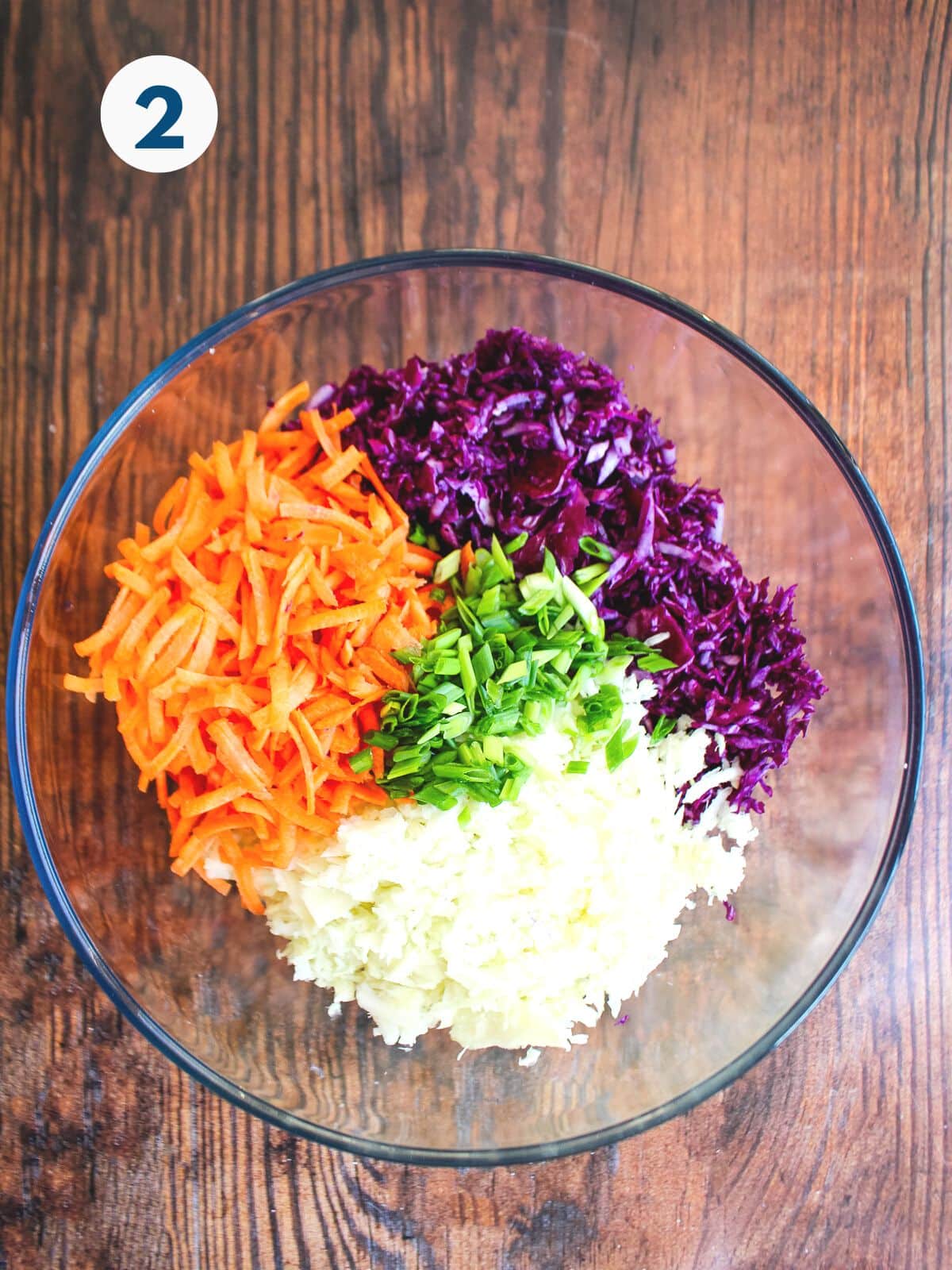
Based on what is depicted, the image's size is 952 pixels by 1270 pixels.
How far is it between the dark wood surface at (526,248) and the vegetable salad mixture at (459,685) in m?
0.42

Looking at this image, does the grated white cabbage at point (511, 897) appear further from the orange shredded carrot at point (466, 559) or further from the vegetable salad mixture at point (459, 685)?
the orange shredded carrot at point (466, 559)

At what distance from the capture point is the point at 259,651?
5.12ft

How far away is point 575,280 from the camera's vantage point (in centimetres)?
182

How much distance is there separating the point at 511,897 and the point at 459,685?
351 millimetres

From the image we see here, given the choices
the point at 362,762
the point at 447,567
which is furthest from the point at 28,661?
the point at 447,567

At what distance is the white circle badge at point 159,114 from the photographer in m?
1.95

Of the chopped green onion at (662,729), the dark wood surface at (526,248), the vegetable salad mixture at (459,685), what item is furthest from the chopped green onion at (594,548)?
the dark wood surface at (526,248)

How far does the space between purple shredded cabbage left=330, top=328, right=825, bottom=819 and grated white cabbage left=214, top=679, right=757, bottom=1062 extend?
123 mm

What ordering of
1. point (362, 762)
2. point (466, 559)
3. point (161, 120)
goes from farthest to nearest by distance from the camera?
1. point (161, 120)
2. point (466, 559)
3. point (362, 762)

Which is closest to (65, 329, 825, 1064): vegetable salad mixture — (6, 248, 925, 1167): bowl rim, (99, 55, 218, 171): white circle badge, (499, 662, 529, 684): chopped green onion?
(499, 662, 529, 684): chopped green onion

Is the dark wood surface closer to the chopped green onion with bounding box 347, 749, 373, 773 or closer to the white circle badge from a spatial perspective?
the white circle badge

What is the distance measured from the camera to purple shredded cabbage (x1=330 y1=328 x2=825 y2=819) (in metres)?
1.68

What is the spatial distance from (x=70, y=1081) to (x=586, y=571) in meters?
1.36

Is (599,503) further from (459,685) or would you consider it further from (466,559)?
(459,685)
